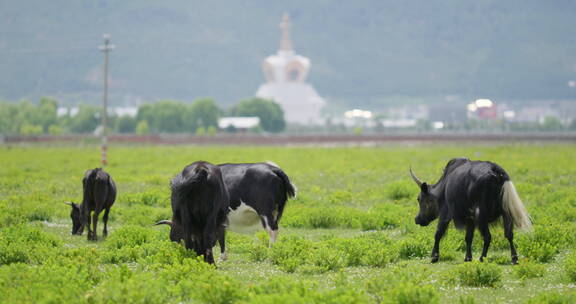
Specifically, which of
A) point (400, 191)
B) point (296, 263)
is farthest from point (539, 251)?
point (400, 191)

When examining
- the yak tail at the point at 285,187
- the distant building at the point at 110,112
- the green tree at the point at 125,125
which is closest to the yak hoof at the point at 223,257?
the yak tail at the point at 285,187

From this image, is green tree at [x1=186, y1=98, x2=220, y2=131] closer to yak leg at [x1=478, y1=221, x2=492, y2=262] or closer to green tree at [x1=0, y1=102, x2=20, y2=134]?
green tree at [x1=0, y1=102, x2=20, y2=134]

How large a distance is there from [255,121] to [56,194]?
11818cm

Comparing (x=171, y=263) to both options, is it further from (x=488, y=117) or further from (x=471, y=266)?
(x=488, y=117)

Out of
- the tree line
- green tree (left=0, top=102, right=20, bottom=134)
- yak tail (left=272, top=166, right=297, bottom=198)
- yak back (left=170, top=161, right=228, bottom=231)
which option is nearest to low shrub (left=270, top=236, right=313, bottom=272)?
yak tail (left=272, top=166, right=297, bottom=198)

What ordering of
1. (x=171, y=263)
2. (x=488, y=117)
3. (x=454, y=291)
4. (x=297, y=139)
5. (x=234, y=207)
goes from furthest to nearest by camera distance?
(x=488, y=117), (x=297, y=139), (x=234, y=207), (x=171, y=263), (x=454, y=291)

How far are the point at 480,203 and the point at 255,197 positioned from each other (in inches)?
138

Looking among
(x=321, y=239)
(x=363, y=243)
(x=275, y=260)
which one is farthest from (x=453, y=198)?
(x=321, y=239)

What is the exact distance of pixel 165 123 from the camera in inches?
5482

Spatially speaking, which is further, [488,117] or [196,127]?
[488,117]

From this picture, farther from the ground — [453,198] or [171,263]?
[453,198]

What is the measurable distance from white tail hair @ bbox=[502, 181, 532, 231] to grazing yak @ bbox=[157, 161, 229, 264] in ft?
13.1

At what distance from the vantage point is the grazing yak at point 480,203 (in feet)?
41.5

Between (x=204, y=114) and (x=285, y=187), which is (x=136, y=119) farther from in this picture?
(x=285, y=187)
